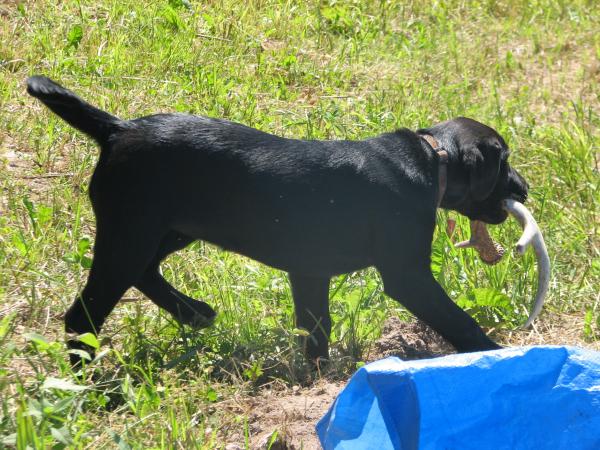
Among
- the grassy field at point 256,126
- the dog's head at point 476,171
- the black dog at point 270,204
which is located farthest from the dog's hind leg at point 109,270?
the dog's head at point 476,171

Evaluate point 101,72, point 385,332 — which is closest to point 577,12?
point 101,72

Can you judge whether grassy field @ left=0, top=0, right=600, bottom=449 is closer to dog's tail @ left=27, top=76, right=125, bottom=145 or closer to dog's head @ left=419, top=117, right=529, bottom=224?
dog's head @ left=419, top=117, right=529, bottom=224

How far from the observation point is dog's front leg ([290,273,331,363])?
4.36 metres

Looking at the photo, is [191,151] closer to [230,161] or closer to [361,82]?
[230,161]

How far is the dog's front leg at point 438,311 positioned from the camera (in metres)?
4.02

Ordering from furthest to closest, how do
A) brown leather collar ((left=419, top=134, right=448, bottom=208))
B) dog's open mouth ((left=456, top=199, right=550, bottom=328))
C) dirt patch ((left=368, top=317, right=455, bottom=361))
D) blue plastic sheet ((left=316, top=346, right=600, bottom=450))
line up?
dirt patch ((left=368, top=317, right=455, bottom=361)) → brown leather collar ((left=419, top=134, right=448, bottom=208)) → dog's open mouth ((left=456, top=199, right=550, bottom=328)) → blue plastic sheet ((left=316, top=346, right=600, bottom=450))

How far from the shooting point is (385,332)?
15.4 ft

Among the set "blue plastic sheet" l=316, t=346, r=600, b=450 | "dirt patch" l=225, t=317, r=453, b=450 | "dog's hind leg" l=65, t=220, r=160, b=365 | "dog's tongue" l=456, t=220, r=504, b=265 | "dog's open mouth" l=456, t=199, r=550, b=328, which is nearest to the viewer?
"blue plastic sheet" l=316, t=346, r=600, b=450

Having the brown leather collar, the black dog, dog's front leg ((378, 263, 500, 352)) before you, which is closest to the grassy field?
the black dog

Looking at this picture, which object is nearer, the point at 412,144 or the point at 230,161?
the point at 230,161

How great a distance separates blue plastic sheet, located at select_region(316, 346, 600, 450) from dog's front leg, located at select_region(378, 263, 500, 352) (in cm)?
71

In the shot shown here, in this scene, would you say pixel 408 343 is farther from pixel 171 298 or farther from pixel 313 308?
pixel 171 298

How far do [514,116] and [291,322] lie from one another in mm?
3425

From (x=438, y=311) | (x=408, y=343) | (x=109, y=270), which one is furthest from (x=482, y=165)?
(x=109, y=270)
